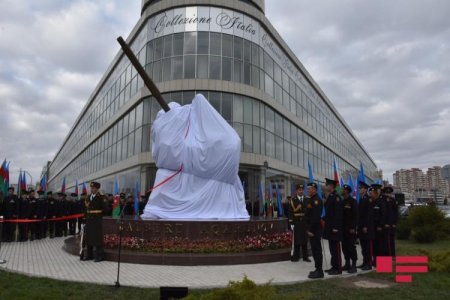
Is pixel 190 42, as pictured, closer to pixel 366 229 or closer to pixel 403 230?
pixel 403 230

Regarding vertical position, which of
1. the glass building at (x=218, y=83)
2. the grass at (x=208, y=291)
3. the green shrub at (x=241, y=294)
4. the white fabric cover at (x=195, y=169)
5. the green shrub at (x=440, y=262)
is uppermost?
the glass building at (x=218, y=83)

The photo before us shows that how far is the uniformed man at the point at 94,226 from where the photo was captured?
9.84 meters

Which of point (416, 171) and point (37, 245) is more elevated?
point (416, 171)

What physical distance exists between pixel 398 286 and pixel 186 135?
24.7 feet

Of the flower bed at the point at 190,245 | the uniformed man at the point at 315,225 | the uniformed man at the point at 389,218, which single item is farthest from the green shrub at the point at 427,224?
the uniformed man at the point at 315,225

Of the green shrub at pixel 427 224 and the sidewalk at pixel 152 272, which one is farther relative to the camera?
the green shrub at pixel 427 224

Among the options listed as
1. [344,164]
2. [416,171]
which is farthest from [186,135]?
[416,171]

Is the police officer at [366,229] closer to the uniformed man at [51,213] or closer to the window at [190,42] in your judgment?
the uniformed man at [51,213]

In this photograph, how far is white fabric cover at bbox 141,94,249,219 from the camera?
39.4ft

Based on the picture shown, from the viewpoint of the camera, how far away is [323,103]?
2126 inches

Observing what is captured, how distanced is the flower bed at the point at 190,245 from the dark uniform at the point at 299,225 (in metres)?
0.80

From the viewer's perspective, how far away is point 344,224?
926 centimetres

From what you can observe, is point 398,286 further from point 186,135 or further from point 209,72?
point 209,72

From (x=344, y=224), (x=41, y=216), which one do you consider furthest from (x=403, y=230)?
(x=41, y=216)
